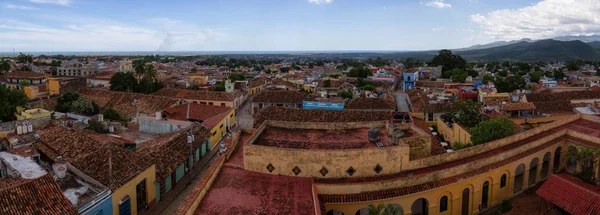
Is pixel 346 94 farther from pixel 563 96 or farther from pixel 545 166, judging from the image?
pixel 545 166

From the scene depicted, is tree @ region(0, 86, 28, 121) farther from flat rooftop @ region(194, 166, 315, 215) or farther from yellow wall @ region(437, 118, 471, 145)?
yellow wall @ region(437, 118, 471, 145)

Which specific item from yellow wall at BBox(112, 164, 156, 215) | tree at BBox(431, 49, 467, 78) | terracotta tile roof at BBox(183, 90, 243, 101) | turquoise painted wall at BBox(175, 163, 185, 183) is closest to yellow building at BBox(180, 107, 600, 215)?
yellow wall at BBox(112, 164, 156, 215)

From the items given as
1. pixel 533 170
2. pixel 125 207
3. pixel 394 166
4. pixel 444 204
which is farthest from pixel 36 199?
pixel 533 170

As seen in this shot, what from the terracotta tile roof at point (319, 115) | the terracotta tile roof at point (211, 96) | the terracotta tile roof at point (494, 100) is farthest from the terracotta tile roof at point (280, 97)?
the terracotta tile roof at point (494, 100)

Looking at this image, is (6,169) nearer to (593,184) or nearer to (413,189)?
(413,189)

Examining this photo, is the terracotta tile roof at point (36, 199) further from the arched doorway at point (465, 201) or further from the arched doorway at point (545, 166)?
the arched doorway at point (545, 166)
